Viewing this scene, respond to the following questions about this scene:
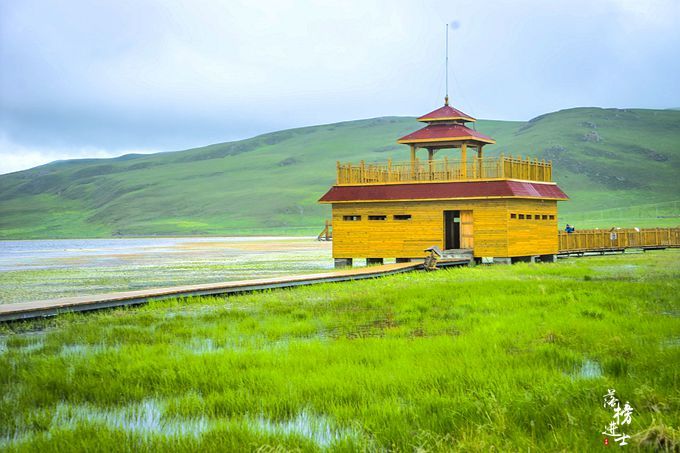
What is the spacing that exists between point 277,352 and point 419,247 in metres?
27.2

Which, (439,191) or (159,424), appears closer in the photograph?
(159,424)

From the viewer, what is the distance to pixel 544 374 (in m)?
11.6

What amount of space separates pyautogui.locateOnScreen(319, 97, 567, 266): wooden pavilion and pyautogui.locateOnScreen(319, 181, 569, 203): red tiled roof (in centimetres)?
5

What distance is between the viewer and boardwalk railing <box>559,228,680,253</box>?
5119cm

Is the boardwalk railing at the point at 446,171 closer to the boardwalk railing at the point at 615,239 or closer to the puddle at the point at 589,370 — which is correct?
the boardwalk railing at the point at 615,239

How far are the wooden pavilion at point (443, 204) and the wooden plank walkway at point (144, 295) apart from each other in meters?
7.00

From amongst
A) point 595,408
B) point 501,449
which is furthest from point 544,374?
point 501,449

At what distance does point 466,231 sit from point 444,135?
16.6ft

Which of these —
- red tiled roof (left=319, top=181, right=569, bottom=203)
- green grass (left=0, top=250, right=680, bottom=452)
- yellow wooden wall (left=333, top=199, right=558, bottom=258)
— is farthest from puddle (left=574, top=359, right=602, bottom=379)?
yellow wooden wall (left=333, top=199, right=558, bottom=258)

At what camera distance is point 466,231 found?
136 ft

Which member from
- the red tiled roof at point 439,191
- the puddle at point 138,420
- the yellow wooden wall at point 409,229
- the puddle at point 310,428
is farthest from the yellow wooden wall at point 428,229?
the puddle at point 310,428

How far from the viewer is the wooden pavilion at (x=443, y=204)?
39.7 meters

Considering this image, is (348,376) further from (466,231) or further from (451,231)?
(451,231)

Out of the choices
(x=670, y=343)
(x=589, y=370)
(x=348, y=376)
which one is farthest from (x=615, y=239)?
(x=348, y=376)
